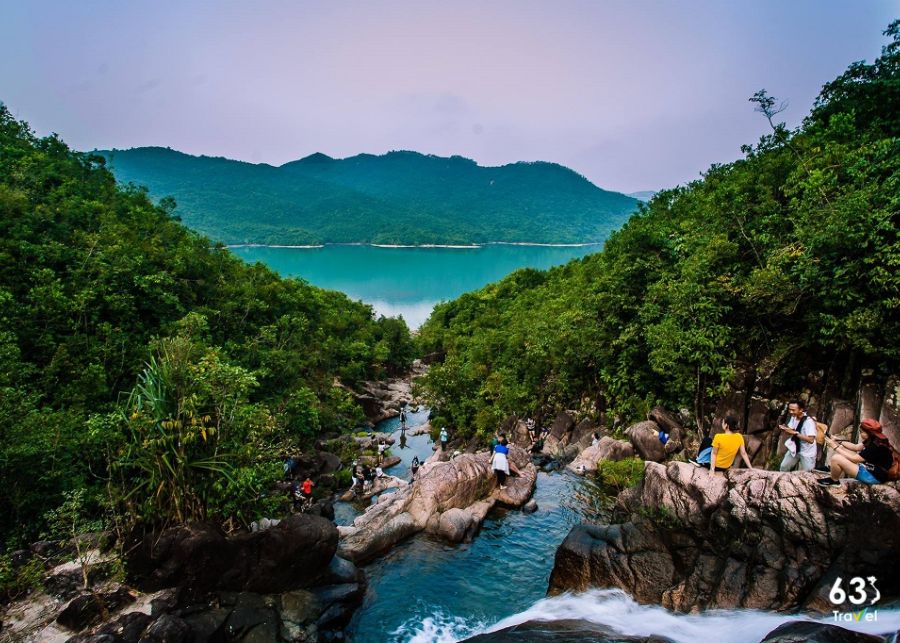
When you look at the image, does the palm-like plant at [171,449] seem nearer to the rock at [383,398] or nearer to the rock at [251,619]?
the rock at [251,619]

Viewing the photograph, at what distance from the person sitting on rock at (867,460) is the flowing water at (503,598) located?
1.98 metres

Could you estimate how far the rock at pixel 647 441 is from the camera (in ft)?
51.7

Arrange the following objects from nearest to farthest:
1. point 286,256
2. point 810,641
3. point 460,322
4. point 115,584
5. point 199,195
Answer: point 810,641, point 115,584, point 460,322, point 286,256, point 199,195

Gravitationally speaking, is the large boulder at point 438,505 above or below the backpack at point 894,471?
below

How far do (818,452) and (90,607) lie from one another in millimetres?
15472

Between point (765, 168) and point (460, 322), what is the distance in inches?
1345

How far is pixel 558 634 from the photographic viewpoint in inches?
335

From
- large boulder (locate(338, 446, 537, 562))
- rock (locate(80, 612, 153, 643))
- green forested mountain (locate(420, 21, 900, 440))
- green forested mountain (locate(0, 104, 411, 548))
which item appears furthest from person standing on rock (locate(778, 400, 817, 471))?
rock (locate(80, 612, 153, 643))

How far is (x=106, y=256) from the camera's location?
1861 centimetres

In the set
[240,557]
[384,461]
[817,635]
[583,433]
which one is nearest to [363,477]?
[384,461]

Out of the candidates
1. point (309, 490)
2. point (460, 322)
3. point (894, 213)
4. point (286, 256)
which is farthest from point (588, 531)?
point (286, 256)

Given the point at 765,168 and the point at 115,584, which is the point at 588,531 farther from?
the point at 765,168

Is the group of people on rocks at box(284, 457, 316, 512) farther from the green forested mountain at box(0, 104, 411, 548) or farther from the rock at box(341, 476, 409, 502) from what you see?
the green forested mountain at box(0, 104, 411, 548)

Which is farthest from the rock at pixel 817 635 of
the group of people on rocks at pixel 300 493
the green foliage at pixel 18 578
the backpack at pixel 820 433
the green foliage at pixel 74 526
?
the group of people on rocks at pixel 300 493
